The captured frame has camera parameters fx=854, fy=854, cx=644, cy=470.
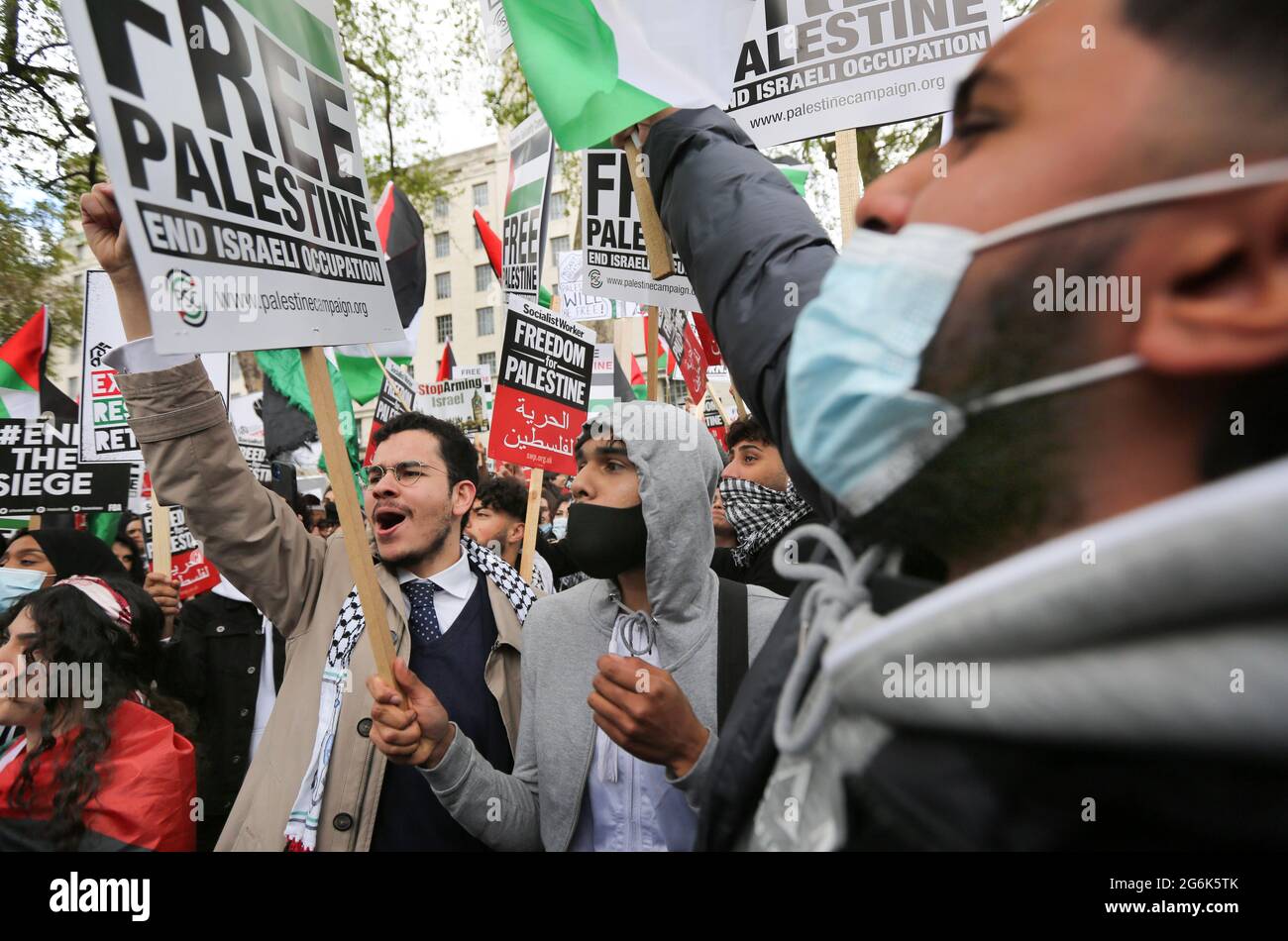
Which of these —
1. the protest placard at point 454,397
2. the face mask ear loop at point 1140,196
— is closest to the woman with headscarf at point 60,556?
the face mask ear loop at point 1140,196

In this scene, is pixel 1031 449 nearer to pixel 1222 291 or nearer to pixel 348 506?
pixel 1222 291

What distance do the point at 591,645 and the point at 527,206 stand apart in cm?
338

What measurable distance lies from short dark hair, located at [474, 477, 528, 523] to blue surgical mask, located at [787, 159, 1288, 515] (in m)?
4.76

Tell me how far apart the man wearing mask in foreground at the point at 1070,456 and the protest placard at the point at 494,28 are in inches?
90.1

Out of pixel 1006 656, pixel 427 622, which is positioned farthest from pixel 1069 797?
pixel 427 622

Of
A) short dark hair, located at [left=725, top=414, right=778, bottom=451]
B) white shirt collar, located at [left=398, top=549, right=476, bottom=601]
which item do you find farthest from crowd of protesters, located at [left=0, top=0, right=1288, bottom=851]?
short dark hair, located at [left=725, top=414, right=778, bottom=451]

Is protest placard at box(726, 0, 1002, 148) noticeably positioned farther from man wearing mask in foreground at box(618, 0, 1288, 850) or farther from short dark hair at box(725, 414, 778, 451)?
man wearing mask in foreground at box(618, 0, 1288, 850)

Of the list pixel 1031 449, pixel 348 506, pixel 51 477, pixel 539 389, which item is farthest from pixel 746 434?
pixel 51 477

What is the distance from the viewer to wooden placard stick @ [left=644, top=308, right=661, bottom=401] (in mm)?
3424

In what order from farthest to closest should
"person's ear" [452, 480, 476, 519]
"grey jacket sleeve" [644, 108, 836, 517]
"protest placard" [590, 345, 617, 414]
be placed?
"protest placard" [590, 345, 617, 414]
"person's ear" [452, 480, 476, 519]
"grey jacket sleeve" [644, 108, 836, 517]

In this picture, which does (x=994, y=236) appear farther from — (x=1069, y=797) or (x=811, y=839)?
(x=811, y=839)

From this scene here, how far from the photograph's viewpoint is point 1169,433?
0.63 meters

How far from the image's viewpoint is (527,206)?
5.07 m

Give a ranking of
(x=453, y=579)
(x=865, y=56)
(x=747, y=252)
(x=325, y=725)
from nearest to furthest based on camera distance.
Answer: (x=747, y=252) < (x=325, y=725) < (x=453, y=579) < (x=865, y=56)
